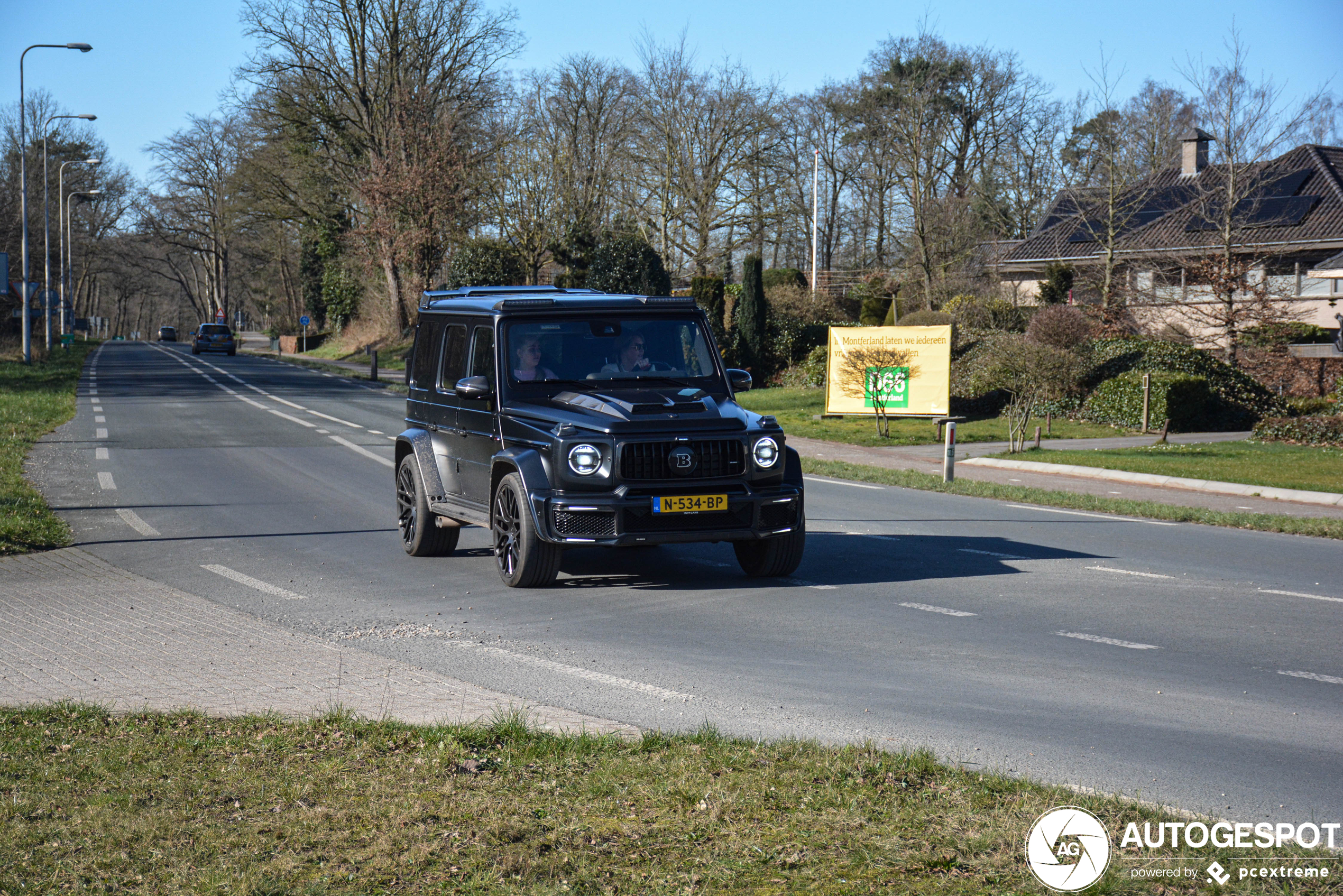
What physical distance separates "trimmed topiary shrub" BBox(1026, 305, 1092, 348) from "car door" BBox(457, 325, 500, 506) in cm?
2052

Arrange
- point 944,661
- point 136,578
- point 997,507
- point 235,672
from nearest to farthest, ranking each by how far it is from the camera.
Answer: point 235,672, point 944,661, point 136,578, point 997,507

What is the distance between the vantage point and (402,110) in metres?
51.4

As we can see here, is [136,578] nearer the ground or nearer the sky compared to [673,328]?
nearer the ground

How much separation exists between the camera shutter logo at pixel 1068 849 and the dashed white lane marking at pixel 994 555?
6.55 meters

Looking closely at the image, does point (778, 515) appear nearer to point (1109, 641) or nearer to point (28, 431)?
point (1109, 641)

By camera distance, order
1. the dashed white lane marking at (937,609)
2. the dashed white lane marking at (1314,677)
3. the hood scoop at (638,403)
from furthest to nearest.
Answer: the hood scoop at (638,403)
the dashed white lane marking at (937,609)
the dashed white lane marking at (1314,677)

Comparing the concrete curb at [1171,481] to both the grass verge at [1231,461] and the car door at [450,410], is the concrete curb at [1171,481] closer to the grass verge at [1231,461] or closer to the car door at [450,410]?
the grass verge at [1231,461]

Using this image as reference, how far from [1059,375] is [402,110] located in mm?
33766

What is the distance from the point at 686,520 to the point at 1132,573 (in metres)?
3.89

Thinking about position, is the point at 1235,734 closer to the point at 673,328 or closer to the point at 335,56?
the point at 673,328

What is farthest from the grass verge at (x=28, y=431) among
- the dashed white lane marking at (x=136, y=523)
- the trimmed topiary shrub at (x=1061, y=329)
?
the trimmed topiary shrub at (x=1061, y=329)

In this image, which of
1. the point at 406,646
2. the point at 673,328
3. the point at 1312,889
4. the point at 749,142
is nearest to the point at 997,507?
the point at 673,328

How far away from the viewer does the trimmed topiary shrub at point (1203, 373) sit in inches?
1042

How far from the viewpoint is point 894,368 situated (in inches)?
1051
